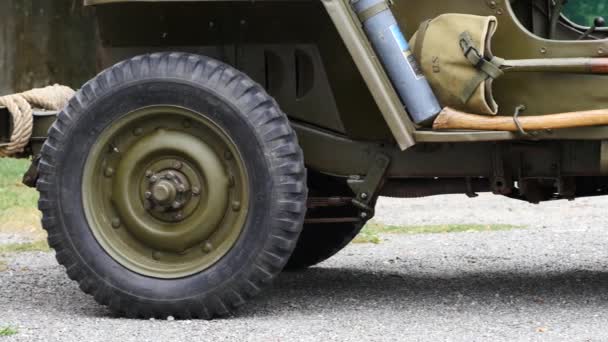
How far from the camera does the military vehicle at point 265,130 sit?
645 cm

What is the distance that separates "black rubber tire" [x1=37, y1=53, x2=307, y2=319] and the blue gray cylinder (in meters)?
0.48

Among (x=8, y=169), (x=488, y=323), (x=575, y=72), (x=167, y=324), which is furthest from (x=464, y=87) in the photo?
(x=8, y=169)

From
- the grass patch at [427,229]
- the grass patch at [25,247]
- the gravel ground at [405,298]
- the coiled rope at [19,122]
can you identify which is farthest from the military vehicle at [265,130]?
the grass patch at [427,229]

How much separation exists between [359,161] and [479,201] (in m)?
5.99

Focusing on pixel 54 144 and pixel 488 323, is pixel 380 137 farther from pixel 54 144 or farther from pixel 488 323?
pixel 54 144

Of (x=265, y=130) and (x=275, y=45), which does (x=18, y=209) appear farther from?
(x=265, y=130)

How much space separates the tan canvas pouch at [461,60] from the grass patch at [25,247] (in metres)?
3.88

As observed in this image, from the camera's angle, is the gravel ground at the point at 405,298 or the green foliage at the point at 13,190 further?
the green foliage at the point at 13,190

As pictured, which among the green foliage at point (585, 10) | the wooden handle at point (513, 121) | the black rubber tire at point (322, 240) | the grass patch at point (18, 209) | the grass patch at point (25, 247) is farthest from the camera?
the grass patch at point (18, 209)

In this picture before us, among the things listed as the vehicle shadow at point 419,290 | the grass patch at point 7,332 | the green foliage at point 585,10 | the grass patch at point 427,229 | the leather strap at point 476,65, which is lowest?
the grass patch at point 427,229

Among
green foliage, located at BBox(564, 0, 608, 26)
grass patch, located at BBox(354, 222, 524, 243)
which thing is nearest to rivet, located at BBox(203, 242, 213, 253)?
green foliage, located at BBox(564, 0, 608, 26)

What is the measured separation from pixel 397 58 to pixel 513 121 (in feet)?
1.72

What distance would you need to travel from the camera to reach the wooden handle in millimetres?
6340

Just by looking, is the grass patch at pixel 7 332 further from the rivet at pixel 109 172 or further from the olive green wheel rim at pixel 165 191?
the rivet at pixel 109 172
